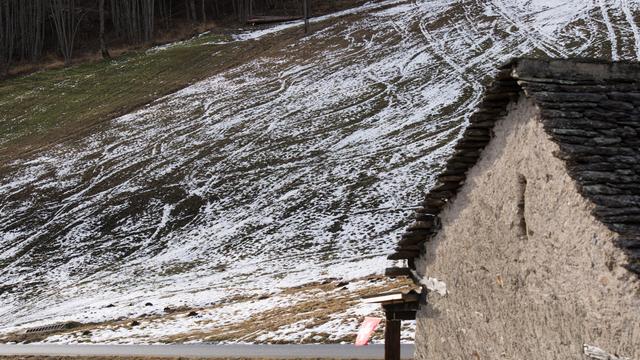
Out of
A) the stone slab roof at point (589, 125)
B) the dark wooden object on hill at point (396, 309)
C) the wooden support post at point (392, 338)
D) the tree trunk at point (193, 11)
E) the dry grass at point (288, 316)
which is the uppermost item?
the tree trunk at point (193, 11)

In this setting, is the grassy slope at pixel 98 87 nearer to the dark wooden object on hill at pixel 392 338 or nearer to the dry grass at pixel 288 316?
the dry grass at pixel 288 316

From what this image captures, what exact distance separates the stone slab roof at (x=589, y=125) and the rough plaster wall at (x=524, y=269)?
15cm

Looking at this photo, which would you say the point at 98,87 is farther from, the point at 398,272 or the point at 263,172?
the point at 398,272

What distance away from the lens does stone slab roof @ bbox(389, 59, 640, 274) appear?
7.35 m

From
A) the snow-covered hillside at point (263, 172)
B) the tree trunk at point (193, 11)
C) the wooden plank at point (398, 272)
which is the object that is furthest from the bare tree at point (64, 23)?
the wooden plank at point (398, 272)

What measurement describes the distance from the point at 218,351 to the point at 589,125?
11.8 metres

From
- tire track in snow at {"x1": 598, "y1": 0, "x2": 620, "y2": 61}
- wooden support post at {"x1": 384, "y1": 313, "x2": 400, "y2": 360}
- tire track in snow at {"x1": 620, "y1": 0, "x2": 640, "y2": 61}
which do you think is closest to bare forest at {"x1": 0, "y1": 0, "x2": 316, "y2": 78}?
tire track in snow at {"x1": 598, "y1": 0, "x2": 620, "y2": 61}

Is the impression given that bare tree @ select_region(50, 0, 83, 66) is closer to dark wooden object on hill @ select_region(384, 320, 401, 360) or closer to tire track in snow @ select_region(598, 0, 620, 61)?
tire track in snow @ select_region(598, 0, 620, 61)

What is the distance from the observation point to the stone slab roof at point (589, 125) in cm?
735

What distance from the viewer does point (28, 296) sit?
27.7 metres

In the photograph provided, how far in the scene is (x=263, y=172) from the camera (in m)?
36.7

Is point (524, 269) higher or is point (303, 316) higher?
point (524, 269)

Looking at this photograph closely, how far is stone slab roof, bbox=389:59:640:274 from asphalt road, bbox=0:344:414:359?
7059 mm

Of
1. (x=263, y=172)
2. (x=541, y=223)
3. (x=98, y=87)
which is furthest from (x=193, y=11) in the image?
(x=541, y=223)
